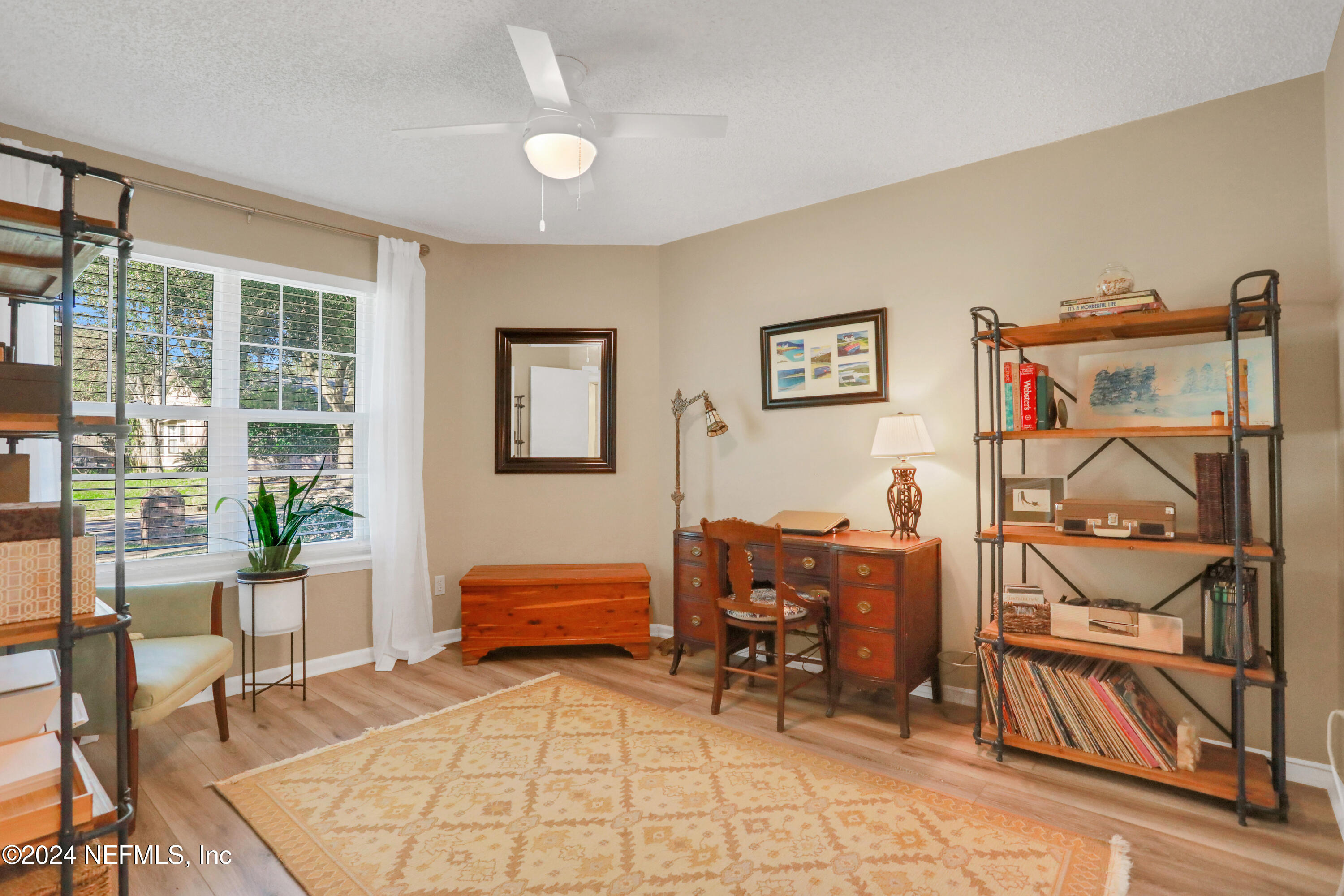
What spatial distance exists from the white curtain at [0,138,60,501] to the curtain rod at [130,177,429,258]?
33 centimetres

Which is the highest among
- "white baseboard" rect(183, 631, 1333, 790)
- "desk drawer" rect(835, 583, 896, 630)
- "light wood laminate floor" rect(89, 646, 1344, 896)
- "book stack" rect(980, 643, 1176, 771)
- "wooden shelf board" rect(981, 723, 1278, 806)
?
"desk drawer" rect(835, 583, 896, 630)

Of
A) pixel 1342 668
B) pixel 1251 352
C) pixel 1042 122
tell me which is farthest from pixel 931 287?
pixel 1342 668

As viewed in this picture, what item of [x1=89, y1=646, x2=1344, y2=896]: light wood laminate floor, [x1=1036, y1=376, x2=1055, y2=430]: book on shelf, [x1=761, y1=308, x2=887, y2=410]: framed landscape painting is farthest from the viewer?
[x1=761, y1=308, x2=887, y2=410]: framed landscape painting

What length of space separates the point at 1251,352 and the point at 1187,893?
170cm

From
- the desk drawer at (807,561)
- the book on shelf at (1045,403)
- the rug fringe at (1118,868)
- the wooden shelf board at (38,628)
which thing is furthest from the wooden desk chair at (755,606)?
the wooden shelf board at (38,628)

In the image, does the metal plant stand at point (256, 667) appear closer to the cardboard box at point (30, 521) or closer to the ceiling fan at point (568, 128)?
the cardboard box at point (30, 521)

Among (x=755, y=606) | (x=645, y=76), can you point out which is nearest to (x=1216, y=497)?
(x=755, y=606)

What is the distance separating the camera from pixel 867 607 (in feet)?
9.76

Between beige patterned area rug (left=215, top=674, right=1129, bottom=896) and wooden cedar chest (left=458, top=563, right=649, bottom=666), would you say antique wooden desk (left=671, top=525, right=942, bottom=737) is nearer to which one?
beige patterned area rug (left=215, top=674, right=1129, bottom=896)

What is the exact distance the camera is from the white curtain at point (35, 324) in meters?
2.74

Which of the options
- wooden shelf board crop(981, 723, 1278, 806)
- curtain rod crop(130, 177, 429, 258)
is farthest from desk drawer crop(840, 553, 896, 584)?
Result: curtain rod crop(130, 177, 429, 258)

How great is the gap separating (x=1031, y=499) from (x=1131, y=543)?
1.49 feet

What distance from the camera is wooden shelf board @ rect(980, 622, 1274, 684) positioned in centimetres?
228

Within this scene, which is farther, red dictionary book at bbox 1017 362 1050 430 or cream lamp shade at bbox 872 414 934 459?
cream lamp shade at bbox 872 414 934 459
